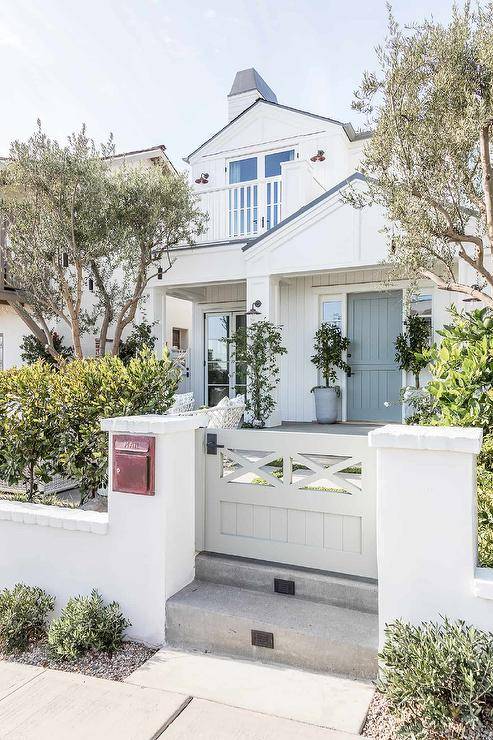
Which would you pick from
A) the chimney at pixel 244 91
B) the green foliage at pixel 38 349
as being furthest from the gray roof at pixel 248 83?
the green foliage at pixel 38 349

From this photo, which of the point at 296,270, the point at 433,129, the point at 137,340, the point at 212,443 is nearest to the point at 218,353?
the point at 137,340

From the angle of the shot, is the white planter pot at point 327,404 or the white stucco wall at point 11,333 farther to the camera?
the white stucco wall at point 11,333

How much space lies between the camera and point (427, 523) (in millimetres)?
2492

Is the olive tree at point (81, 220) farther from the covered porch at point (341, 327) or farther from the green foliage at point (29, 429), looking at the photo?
the green foliage at point (29, 429)

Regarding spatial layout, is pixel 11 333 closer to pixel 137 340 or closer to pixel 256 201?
pixel 137 340

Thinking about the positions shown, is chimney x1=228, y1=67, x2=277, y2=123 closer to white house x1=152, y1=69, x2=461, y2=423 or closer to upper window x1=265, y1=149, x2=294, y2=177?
white house x1=152, y1=69, x2=461, y2=423

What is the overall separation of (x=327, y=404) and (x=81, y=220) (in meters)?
5.80

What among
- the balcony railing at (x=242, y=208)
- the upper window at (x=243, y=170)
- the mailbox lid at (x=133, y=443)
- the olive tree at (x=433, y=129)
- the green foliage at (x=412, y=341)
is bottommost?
the mailbox lid at (x=133, y=443)

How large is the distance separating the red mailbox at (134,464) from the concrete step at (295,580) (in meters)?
0.79

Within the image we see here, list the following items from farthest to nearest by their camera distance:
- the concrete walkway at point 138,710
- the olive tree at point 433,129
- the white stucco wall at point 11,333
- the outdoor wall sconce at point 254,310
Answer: the white stucco wall at point 11,333 → the outdoor wall sconce at point 254,310 → the olive tree at point 433,129 → the concrete walkway at point 138,710

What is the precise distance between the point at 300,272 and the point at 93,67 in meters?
4.96

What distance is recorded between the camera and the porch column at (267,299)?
9.52 m

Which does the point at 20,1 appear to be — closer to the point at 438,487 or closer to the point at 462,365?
the point at 462,365

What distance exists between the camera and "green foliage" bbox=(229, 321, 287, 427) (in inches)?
364
